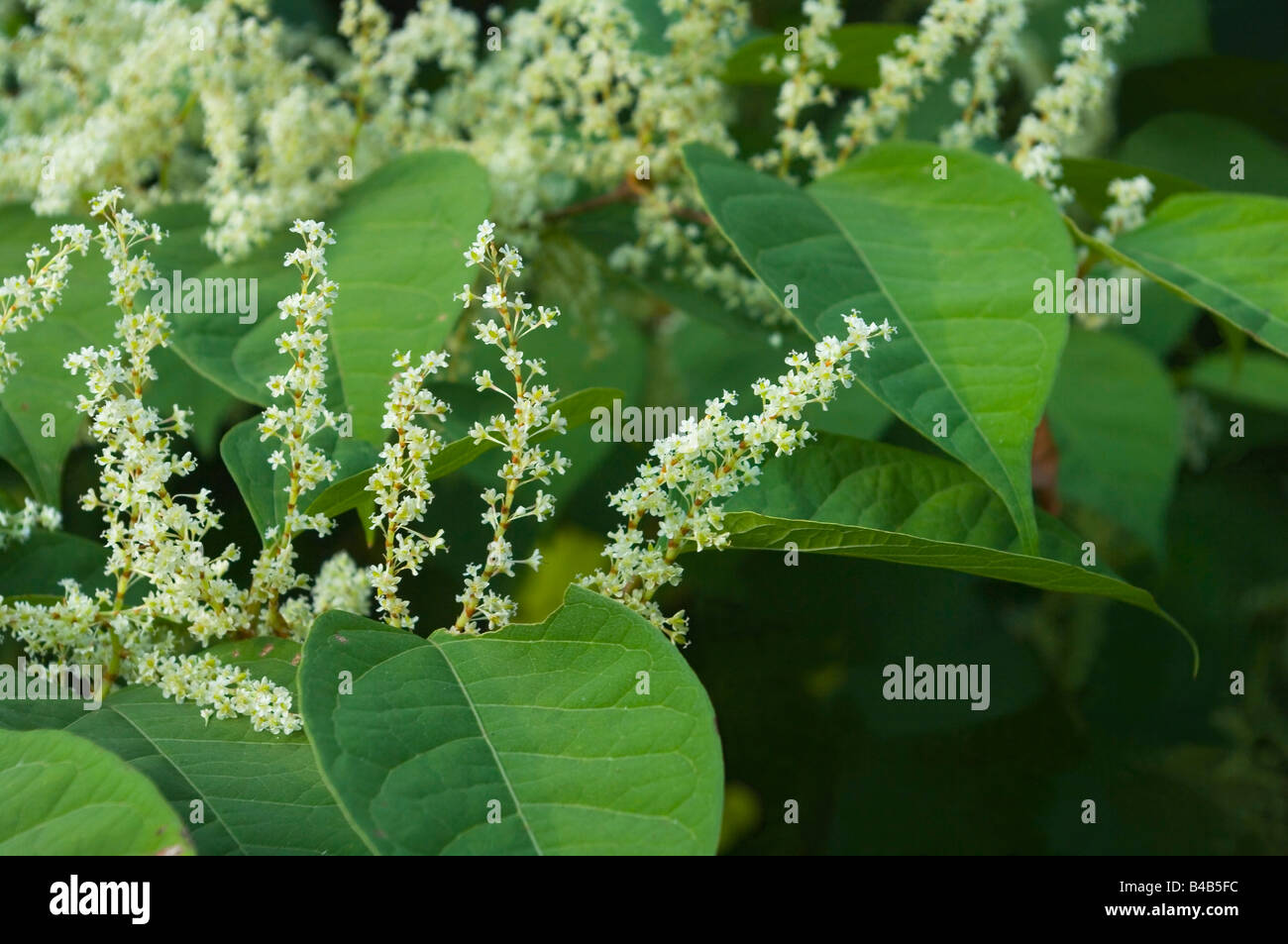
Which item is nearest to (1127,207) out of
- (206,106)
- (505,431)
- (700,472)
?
(700,472)

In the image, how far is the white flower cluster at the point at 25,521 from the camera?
3.61 ft

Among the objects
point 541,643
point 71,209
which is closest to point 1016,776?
point 541,643

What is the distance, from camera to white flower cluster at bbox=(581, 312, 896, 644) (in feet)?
3.05

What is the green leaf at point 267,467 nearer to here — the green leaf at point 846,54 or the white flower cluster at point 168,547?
the white flower cluster at point 168,547

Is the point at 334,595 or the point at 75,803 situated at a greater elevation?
the point at 334,595

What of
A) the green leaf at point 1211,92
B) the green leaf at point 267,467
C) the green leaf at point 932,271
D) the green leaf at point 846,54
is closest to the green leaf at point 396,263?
the green leaf at point 267,467

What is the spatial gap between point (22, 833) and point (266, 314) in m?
0.62

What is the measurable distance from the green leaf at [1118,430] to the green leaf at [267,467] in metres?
1.37

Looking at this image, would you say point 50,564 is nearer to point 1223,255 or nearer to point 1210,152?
point 1223,255

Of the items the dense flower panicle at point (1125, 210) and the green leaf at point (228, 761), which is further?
the dense flower panicle at point (1125, 210)

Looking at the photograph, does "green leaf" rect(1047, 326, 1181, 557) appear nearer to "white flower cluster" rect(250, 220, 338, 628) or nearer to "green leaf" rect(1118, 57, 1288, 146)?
"green leaf" rect(1118, 57, 1288, 146)

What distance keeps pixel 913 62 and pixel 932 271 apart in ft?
1.70

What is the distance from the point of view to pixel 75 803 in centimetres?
79

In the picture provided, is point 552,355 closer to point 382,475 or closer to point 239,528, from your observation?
point 239,528
